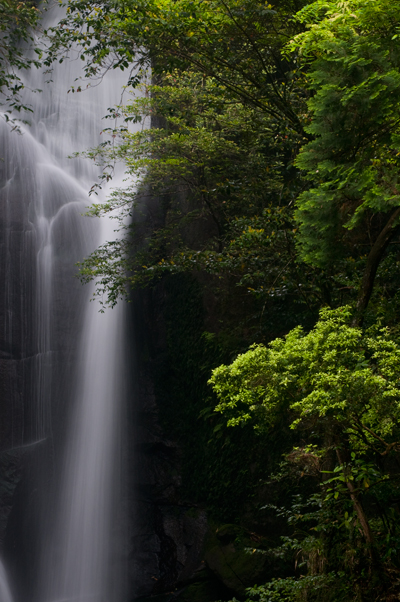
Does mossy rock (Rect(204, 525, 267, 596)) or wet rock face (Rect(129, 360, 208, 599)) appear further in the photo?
wet rock face (Rect(129, 360, 208, 599))

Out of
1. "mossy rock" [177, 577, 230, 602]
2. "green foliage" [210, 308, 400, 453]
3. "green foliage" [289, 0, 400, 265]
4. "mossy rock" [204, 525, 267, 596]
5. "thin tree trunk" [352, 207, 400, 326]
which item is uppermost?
"green foliage" [289, 0, 400, 265]

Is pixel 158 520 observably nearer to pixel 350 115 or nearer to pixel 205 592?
pixel 205 592

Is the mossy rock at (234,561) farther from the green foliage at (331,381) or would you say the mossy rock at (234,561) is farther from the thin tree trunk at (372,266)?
the thin tree trunk at (372,266)

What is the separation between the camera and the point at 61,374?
11273mm

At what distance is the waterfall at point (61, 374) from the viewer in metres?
9.77

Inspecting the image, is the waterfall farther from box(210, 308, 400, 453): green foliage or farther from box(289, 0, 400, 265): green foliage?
box(289, 0, 400, 265): green foliage

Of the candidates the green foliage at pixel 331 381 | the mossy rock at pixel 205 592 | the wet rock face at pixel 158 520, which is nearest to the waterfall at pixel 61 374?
the wet rock face at pixel 158 520

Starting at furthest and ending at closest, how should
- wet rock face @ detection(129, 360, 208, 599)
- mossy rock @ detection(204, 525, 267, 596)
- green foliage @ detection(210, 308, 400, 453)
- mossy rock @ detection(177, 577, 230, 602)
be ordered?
wet rock face @ detection(129, 360, 208, 599)
mossy rock @ detection(177, 577, 230, 602)
mossy rock @ detection(204, 525, 267, 596)
green foliage @ detection(210, 308, 400, 453)

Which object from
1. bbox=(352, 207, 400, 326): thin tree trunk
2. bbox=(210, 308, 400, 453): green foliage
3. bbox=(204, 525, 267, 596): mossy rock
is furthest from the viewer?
bbox=(204, 525, 267, 596): mossy rock

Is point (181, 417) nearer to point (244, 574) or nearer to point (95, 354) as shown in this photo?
point (95, 354)

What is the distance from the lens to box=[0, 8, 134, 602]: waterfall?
9773 mm

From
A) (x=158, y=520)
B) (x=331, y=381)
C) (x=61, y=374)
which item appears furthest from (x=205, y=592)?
(x=331, y=381)

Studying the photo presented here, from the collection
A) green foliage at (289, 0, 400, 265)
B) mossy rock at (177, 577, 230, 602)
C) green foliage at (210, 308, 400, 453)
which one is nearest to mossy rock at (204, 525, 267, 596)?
mossy rock at (177, 577, 230, 602)

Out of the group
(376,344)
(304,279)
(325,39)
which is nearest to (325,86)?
(325,39)
